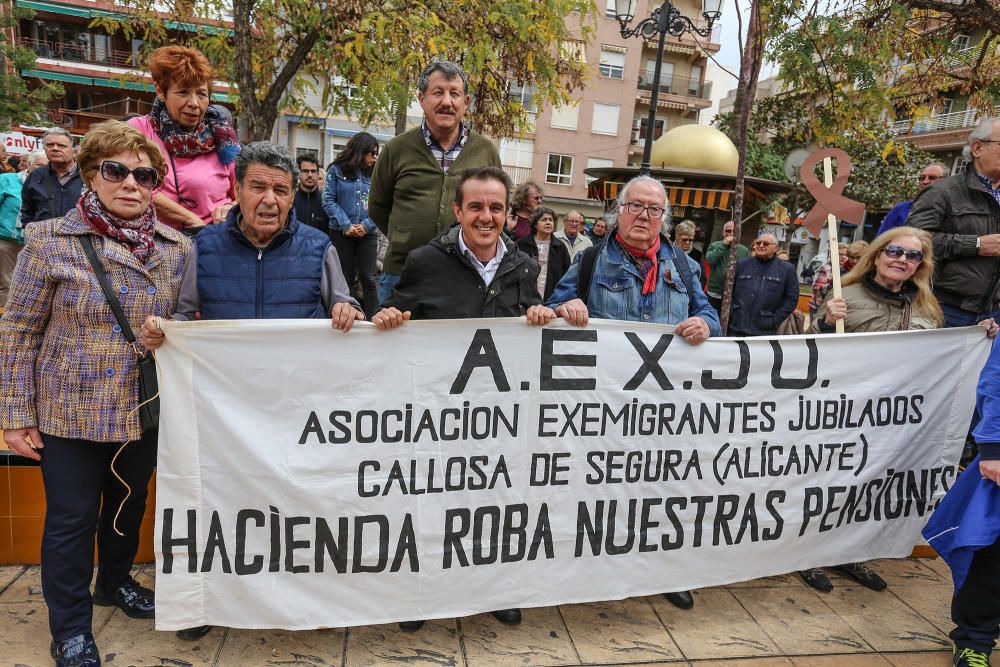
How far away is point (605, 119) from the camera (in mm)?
37219

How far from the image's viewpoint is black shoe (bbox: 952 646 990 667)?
2.80 meters

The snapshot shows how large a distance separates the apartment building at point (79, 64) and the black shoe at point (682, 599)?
33.0 metres

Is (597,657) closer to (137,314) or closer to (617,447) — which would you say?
(617,447)

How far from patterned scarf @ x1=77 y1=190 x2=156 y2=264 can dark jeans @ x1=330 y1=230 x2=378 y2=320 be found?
3981 millimetres

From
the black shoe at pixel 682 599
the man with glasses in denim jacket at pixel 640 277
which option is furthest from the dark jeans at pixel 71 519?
the black shoe at pixel 682 599

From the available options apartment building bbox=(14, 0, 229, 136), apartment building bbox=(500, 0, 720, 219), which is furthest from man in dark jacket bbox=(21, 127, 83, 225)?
apartment building bbox=(500, 0, 720, 219)

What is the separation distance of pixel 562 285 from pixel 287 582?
1.77 metres

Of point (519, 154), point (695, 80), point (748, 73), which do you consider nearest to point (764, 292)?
point (748, 73)

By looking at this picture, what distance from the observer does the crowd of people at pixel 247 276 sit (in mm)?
2336

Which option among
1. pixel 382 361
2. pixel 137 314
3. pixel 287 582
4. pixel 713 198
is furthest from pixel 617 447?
pixel 713 198

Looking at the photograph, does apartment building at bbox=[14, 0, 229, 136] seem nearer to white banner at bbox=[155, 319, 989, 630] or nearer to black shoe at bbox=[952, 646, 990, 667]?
white banner at bbox=[155, 319, 989, 630]

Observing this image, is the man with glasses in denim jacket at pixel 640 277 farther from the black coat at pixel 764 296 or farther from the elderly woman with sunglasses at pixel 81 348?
the black coat at pixel 764 296

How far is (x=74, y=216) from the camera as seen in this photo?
235 cm

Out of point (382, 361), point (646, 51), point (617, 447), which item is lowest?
point (617, 447)
